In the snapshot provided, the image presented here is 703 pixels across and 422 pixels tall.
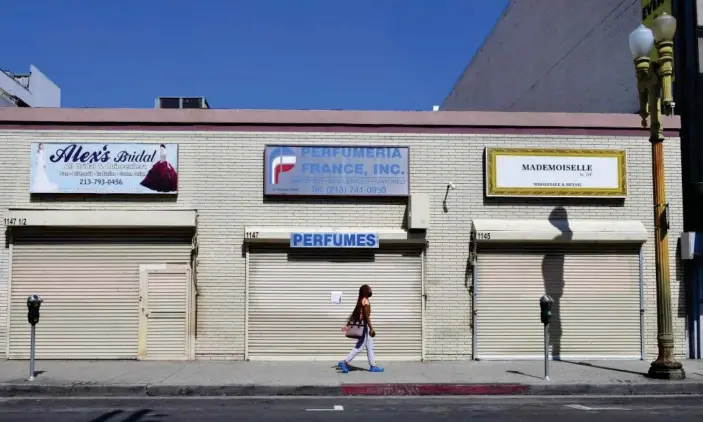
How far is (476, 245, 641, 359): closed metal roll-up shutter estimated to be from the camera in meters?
14.8

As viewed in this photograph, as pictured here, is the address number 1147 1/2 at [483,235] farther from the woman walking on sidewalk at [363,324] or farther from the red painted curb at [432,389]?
the red painted curb at [432,389]

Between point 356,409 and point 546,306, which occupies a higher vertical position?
point 546,306

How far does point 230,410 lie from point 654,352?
9.00 m

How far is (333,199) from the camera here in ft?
48.4

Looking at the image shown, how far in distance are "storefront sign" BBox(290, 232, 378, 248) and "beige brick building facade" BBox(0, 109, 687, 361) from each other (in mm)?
347

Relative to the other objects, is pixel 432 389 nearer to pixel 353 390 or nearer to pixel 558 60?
pixel 353 390

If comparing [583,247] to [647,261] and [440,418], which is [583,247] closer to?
[647,261]

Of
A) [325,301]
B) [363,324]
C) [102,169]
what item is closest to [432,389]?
[363,324]

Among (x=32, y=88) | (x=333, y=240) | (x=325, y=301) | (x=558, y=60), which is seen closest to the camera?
(x=333, y=240)

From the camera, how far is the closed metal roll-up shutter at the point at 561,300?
48.6ft

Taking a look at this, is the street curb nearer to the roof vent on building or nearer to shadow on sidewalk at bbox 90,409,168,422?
shadow on sidewalk at bbox 90,409,168,422

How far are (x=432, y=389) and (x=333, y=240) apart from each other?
3.79 m

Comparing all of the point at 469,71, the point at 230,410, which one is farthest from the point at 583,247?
the point at 469,71

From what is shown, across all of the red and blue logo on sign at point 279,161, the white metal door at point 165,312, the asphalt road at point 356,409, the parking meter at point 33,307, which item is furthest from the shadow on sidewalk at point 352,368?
the parking meter at point 33,307
